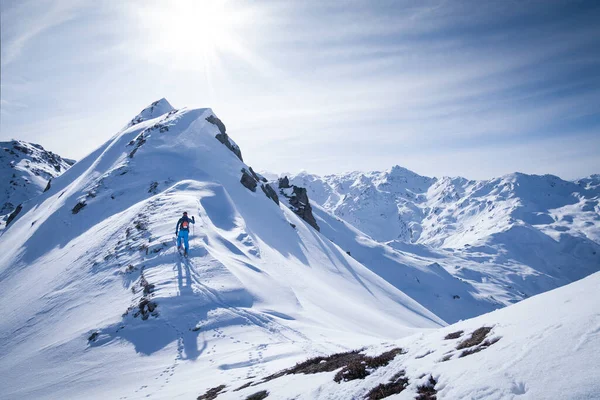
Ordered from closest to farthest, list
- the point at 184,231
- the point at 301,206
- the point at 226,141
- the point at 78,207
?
the point at 184,231 → the point at 78,207 → the point at 226,141 → the point at 301,206

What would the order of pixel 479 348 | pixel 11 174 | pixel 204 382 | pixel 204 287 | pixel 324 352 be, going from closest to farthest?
pixel 479 348, pixel 204 382, pixel 324 352, pixel 204 287, pixel 11 174

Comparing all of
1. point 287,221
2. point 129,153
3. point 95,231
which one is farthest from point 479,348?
point 129,153

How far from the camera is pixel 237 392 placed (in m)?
10.3

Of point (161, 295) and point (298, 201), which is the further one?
point (298, 201)

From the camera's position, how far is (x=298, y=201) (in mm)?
80250

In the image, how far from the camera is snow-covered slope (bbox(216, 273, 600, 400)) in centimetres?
534

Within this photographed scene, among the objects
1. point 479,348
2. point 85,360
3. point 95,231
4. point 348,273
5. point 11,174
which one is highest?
point 11,174

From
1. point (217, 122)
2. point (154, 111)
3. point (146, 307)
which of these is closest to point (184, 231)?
point (146, 307)

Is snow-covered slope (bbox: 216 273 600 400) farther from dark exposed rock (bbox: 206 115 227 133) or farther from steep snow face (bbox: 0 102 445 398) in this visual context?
dark exposed rock (bbox: 206 115 227 133)

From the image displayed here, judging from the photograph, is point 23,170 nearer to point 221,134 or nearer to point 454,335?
point 221,134

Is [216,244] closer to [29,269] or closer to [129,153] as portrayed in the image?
[29,269]

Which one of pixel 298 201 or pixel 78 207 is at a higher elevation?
pixel 78 207

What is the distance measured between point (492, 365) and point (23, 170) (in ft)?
643

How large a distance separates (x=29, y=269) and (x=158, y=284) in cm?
2300
